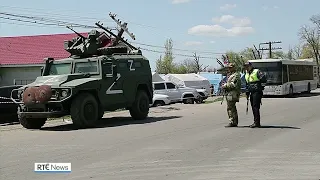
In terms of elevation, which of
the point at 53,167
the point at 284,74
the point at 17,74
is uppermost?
the point at 17,74

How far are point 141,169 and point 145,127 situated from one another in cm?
653

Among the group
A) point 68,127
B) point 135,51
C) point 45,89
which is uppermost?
point 135,51

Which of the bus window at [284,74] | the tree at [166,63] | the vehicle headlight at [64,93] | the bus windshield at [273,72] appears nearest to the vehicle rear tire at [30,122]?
the vehicle headlight at [64,93]

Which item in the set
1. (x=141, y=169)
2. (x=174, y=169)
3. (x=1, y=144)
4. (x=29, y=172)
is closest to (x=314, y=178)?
(x=174, y=169)

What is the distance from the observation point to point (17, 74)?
122 ft

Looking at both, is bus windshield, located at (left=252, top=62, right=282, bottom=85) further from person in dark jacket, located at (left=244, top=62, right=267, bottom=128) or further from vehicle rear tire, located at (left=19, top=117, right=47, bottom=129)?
vehicle rear tire, located at (left=19, top=117, right=47, bottom=129)

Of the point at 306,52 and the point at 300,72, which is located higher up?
the point at 306,52

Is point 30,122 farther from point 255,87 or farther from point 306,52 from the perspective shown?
point 306,52

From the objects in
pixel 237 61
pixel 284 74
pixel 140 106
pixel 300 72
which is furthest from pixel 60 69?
pixel 237 61

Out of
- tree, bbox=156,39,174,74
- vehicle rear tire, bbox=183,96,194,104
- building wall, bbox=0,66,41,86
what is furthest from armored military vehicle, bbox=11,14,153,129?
tree, bbox=156,39,174,74

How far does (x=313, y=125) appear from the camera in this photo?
13734 millimetres

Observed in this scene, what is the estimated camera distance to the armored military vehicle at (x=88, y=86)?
1384 centimetres

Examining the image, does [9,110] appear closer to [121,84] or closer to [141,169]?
[121,84]

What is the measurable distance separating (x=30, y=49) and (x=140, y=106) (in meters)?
25.0
